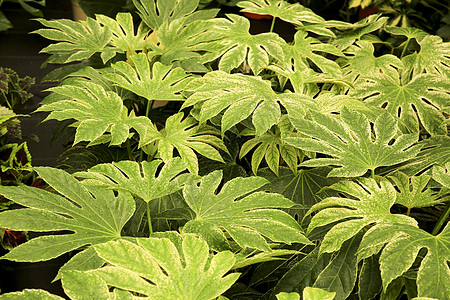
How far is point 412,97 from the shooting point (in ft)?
3.47

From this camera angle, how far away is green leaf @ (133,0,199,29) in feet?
4.26

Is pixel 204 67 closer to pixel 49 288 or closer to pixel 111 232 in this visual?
pixel 111 232

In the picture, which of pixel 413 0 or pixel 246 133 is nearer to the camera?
pixel 246 133

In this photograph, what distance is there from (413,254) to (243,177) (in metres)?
0.39

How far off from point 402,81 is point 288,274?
62 cm

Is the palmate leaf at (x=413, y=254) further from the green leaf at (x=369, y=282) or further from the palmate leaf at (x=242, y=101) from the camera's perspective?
the palmate leaf at (x=242, y=101)

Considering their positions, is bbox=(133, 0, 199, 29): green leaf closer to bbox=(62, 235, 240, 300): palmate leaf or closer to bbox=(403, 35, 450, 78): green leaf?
bbox=(403, 35, 450, 78): green leaf

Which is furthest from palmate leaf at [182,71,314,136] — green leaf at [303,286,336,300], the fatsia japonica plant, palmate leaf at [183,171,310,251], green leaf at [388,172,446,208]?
green leaf at [303,286,336,300]

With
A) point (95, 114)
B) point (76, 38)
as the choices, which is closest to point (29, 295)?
point (95, 114)

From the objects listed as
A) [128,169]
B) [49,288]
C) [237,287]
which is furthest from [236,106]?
[49,288]

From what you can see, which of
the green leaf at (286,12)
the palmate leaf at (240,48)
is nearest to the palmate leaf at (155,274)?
the palmate leaf at (240,48)

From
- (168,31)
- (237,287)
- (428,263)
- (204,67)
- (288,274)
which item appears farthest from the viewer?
(168,31)

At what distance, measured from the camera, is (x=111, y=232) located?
0.70 m

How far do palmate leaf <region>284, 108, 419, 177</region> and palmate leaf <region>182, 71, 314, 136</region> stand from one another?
0.17 feet
